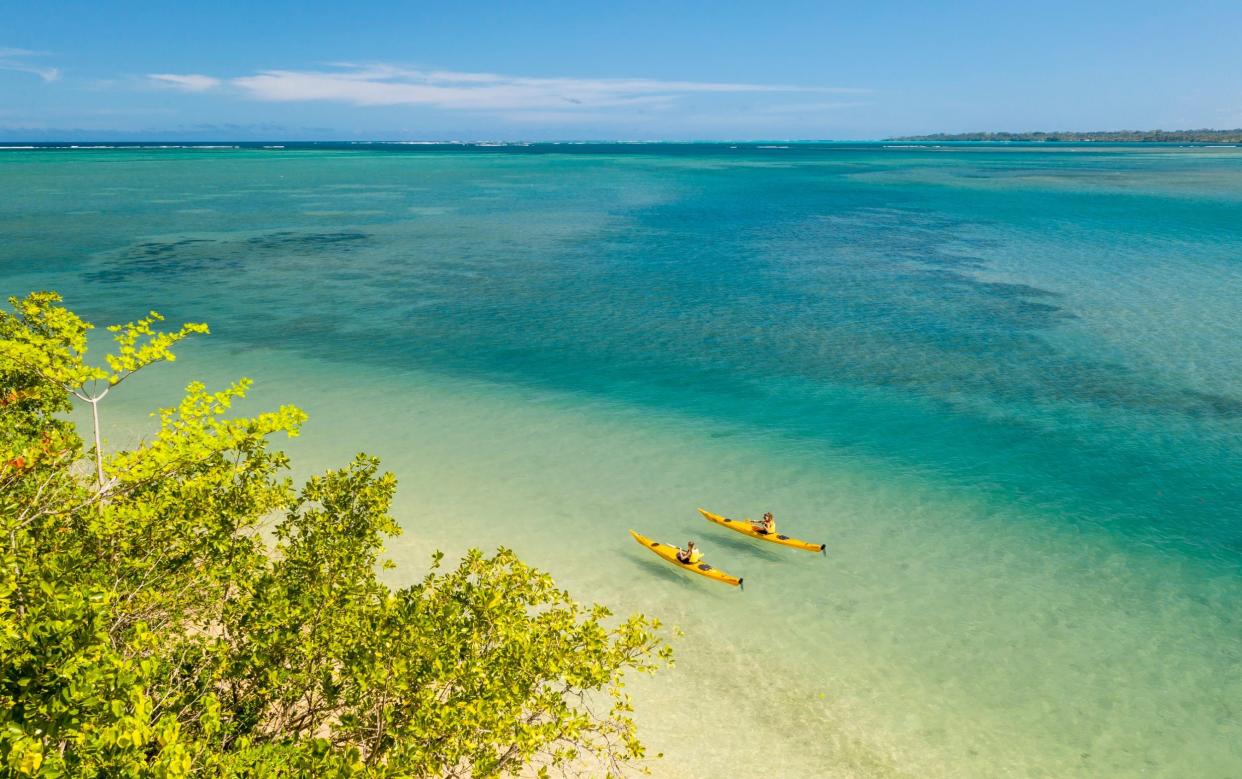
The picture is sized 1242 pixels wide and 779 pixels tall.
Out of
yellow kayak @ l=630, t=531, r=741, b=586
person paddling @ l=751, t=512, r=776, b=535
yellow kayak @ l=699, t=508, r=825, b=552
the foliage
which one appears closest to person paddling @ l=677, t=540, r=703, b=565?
yellow kayak @ l=630, t=531, r=741, b=586

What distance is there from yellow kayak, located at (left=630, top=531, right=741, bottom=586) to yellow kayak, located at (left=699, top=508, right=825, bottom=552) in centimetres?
170

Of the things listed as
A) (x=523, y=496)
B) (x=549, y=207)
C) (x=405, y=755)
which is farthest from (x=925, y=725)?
(x=549, y=207)

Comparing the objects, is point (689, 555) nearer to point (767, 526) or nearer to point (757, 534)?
point (757, 534)

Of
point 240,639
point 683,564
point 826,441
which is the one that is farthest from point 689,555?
point 240,639

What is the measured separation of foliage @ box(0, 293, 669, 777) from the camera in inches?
293

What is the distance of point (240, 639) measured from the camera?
35.9 ft

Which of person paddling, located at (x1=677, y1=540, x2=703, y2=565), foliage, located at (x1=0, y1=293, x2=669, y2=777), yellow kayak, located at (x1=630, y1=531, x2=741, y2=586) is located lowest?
yellow kayak, located at (x1=630, y1=531, x2=741, y2=586)

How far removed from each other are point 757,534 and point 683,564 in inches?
104

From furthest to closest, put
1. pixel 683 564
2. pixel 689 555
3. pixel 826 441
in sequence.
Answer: pixel 826 441 → pixel 683 564 → pixel 689 555

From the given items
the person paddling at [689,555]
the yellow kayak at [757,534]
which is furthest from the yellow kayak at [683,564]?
the yellow kayak at [757,534]

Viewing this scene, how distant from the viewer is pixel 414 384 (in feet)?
108

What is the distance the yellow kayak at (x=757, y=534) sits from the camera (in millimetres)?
20500

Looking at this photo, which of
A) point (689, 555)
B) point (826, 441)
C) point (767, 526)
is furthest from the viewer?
point (826, 441)

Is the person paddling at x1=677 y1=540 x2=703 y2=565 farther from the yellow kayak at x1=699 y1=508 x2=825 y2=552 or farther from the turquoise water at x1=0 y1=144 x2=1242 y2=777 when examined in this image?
the yellow kayak at x1=699 y1=508 x2=825 y2=552
